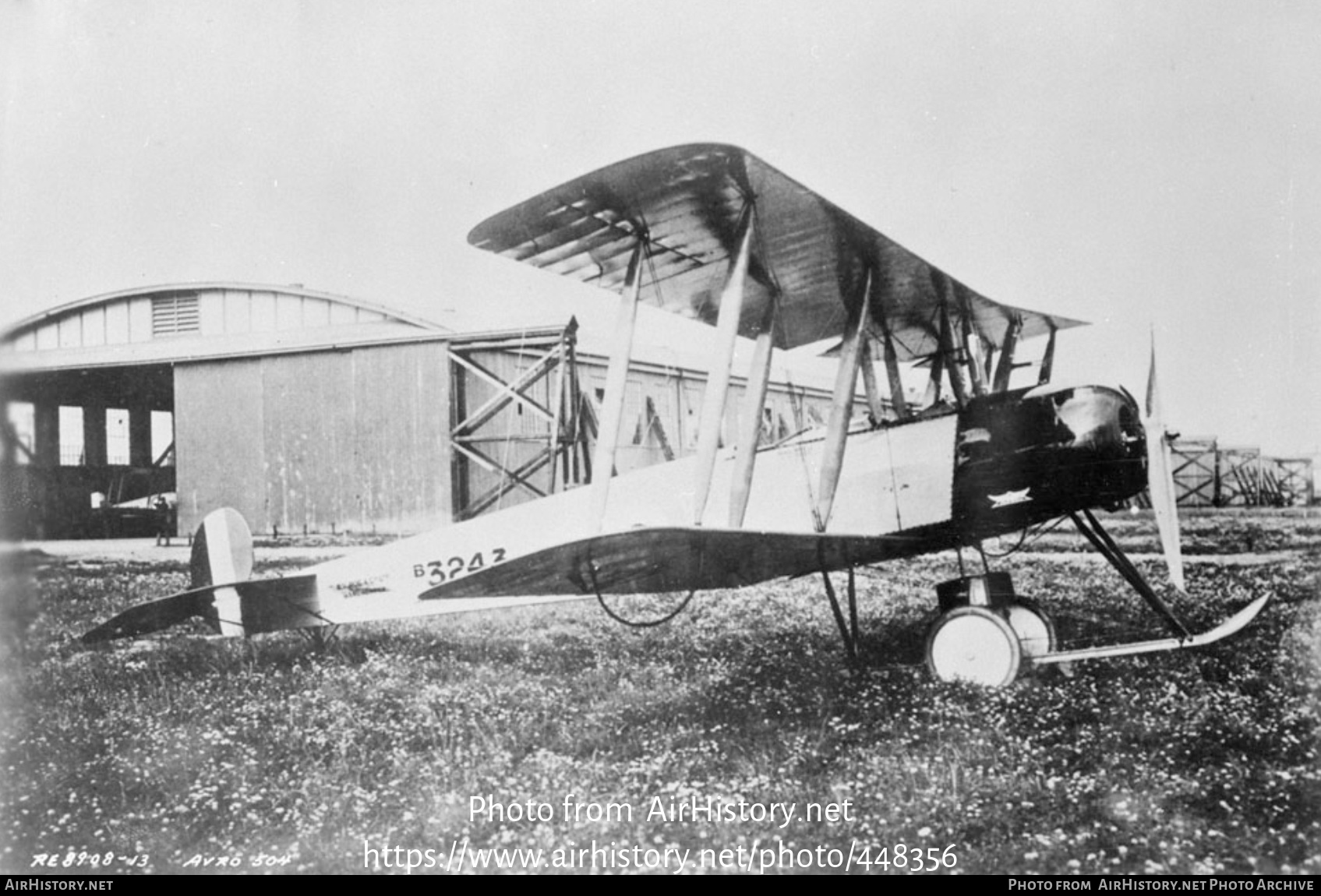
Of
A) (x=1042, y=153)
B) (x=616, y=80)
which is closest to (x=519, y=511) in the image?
(x=616, y=80)

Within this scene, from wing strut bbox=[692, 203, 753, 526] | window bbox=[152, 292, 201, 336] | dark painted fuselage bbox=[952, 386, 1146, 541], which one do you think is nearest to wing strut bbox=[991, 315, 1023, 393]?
dark painted fuselage bbox=[952, 386, 1146, 541]

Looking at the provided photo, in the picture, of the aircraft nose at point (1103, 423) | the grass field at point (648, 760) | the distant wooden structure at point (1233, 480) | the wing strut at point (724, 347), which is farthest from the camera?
the distant wooden structure at point (1233, 480)

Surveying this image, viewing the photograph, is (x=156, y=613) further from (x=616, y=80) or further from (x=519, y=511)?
(x=616, y=80)

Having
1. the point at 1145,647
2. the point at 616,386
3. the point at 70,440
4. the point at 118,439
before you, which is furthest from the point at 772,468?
the point at 70,440

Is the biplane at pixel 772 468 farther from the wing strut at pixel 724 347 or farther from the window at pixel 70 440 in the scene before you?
the window at pixel 70 440

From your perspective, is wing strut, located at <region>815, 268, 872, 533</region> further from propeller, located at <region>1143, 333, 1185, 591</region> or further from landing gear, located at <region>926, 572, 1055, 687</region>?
propeller, located at <region>1143, 333, 1185, 591</region>

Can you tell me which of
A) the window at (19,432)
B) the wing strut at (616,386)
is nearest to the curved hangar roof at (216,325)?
the window at (19,432)

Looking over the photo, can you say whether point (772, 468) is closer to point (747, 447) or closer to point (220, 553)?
point (747, 447)
